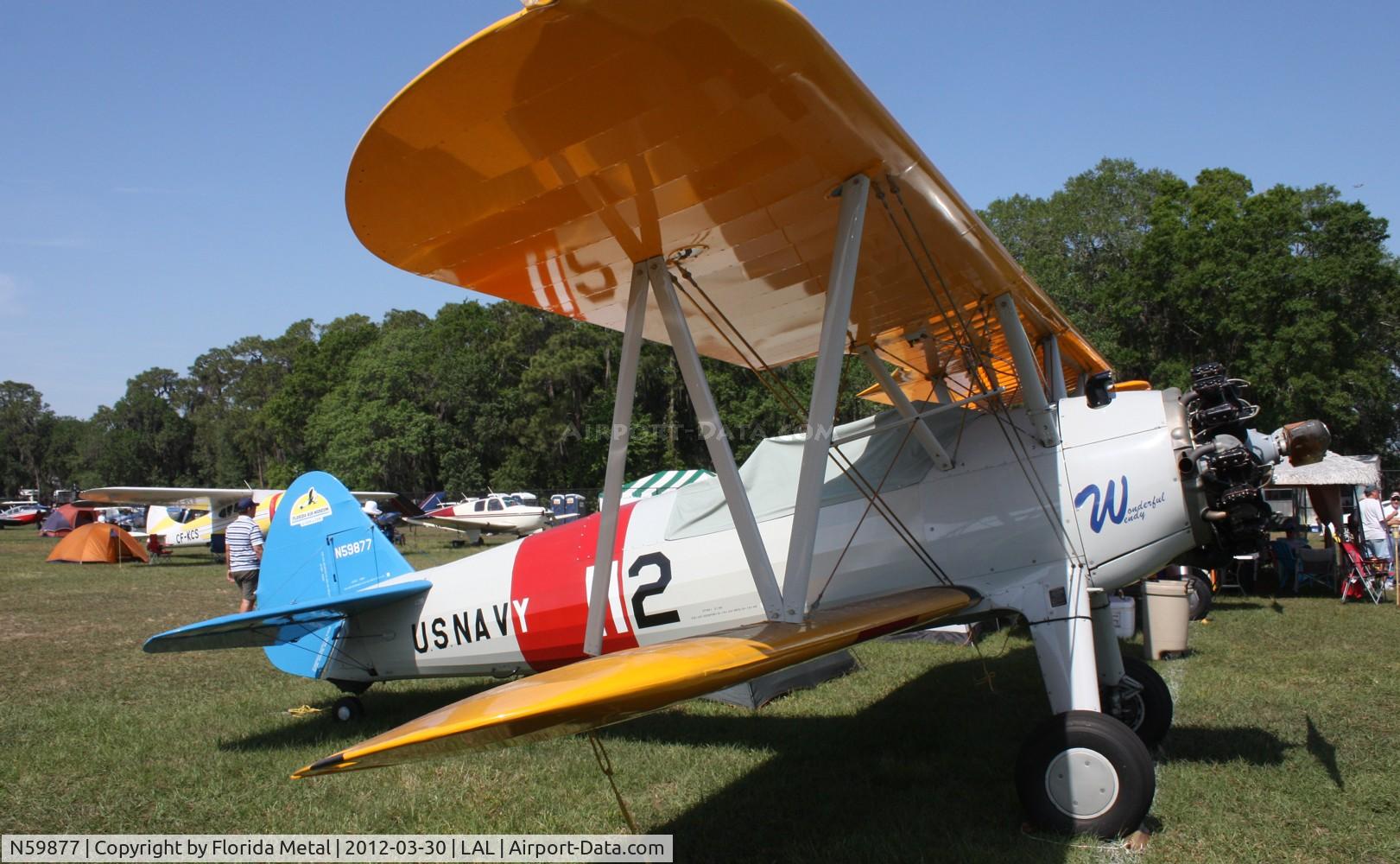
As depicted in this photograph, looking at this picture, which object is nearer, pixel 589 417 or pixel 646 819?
pixel 646 819

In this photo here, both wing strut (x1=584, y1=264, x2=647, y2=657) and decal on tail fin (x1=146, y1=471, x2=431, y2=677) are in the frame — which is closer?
wing strut (x1=584, y1=264, x2=647, y2=657)

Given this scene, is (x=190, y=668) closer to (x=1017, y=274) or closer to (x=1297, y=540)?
(x=1017, y=274)

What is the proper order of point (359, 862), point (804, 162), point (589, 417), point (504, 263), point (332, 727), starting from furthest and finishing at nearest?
point (589, 417)
point (332, 727)
point (504, 263)
point (359, 862)
point (804, 162)

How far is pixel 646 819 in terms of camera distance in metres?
3.96

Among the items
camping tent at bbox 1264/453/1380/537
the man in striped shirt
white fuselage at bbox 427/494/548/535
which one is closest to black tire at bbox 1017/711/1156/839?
the man in striped shirt

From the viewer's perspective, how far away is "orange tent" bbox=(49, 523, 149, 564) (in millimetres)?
21500

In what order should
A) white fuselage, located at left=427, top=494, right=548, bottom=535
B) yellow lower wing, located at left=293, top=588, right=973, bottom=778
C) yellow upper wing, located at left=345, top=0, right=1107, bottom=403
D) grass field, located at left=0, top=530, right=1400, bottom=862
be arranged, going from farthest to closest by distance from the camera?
white fuselage, located at left=427, top=494, right=548, bottom=535 → grass field, located at left=0, top=530, right=1400, bottom=862 → yellow upper wing, located at left=345, top=0, right=1107, bottom=403 → yellow lower wing, located at left=293, top=588, right=973, bottom=778

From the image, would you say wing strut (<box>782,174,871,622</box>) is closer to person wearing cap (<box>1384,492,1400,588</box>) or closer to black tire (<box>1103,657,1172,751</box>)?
black tire (<box>1103,657,1172,751</box>)

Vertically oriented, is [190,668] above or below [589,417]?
below

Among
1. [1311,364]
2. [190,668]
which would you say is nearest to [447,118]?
[190,668]

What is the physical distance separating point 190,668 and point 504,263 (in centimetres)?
640

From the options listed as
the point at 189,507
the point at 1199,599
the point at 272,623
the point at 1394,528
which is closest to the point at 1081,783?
the point at 272,623

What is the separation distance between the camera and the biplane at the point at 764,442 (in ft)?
8.52

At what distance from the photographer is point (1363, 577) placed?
11.6 m
